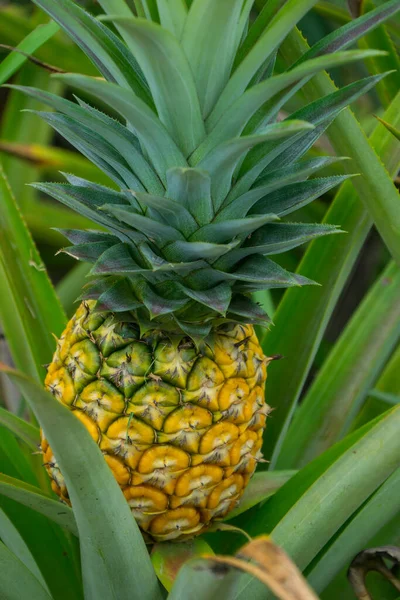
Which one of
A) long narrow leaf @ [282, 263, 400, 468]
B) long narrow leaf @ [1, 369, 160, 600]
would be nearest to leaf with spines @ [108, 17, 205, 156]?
long narrow leaf @ [1, 369, 160, 600]

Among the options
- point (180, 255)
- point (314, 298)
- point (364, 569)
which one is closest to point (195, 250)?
point (180, 255)

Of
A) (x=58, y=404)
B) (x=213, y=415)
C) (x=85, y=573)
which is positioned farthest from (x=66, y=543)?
(x=58, y=404)

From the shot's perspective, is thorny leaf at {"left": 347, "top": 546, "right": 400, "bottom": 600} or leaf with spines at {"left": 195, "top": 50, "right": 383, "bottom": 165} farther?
thorny leaf at {"left": 347, "top": 546, "right": 400, "bottom": 600}

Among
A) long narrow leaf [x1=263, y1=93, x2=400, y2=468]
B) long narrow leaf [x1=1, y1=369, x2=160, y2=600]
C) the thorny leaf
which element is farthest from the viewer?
long narrow leaf [x1=263, y1=93, x2=400, y2=468]

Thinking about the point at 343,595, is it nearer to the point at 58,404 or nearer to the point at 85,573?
the point at 85,573

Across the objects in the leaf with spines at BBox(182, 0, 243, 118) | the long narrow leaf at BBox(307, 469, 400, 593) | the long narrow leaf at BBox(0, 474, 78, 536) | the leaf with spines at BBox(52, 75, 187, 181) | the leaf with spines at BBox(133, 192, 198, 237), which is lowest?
the long narrow leaf at BBox(0, 474, 78, 536)

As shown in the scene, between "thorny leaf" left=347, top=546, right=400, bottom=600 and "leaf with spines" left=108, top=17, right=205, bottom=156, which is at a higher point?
"leaf with spines" left=108, top=17, right=205, bottom=156

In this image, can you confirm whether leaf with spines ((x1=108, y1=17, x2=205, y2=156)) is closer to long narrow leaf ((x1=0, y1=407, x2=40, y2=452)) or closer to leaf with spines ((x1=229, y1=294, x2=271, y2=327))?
leaf with spines ((x1=229, y1=294, x2=271, y2=327))
